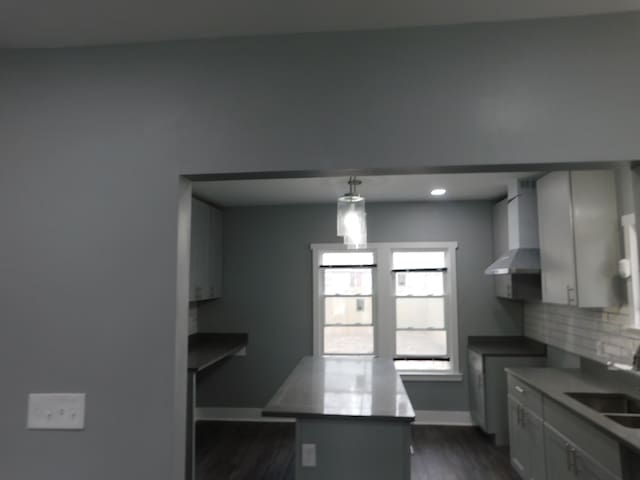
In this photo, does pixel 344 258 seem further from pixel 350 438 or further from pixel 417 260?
pixel 350 438

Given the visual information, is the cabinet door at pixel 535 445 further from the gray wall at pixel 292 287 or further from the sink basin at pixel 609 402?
the gray wall at pixel 292 287

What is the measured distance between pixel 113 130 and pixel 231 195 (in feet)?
10.1

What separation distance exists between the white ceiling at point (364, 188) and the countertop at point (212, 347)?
1.65m

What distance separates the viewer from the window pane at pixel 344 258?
513 centimetres

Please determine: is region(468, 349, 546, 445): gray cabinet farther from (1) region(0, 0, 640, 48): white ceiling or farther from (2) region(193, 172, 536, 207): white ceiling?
(1) region(0, 0, 640, 48): white ceiling

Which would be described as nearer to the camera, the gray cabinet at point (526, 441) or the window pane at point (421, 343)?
the gray cabinet at point (526, 441)

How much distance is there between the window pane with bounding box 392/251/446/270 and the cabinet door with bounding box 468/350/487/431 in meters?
1.10

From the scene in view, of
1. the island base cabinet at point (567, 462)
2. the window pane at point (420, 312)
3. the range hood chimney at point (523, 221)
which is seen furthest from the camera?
the window pane at point (420, 312)

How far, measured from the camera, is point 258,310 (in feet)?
16.8

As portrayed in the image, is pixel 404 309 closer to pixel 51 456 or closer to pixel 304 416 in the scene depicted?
pixel 304 416

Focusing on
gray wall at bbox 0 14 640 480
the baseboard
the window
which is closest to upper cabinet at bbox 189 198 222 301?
the window

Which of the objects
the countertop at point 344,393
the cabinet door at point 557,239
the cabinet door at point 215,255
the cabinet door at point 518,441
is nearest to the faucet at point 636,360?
the cabinet door at point 557,239

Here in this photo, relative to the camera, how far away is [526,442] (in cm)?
320

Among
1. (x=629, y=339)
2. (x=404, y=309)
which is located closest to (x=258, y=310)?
(x=404, y=309)
